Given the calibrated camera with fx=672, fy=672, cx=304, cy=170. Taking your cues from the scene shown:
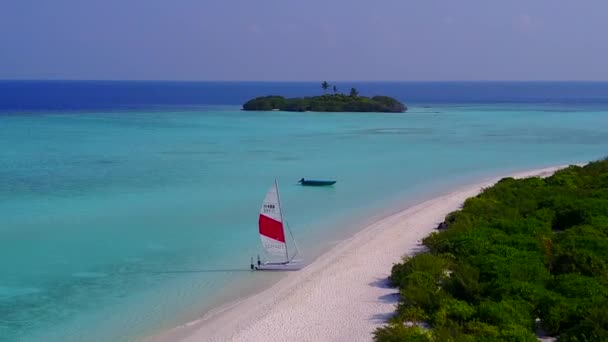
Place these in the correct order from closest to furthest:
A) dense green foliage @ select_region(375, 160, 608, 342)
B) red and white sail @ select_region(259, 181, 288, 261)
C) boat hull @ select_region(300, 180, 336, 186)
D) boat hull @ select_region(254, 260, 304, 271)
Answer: dense green foliage @ select_region(375, 160, 608, 342) < red and white sail @ select_region(259, 181, 288, 261) < boat hull @ select_region(254, 260, 304, 271) < boat hull @ select_region(300, 180, 336, 186)

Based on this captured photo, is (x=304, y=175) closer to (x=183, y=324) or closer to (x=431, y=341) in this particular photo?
(x=183, y=324)

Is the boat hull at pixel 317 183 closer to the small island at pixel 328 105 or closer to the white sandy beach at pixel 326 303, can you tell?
the white sandy beach at pixel 326 303

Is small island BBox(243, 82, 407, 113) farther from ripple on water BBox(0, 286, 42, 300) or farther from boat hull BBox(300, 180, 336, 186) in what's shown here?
ripple on water BBox(0, 286, 42, 300)

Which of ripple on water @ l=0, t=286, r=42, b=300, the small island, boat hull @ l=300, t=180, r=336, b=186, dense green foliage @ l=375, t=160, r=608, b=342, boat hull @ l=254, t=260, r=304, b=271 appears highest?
the small island

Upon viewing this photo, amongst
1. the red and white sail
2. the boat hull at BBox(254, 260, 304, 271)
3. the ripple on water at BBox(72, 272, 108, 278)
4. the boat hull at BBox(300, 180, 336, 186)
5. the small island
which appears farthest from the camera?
the small island

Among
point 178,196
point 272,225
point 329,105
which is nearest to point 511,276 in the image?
point 272,225

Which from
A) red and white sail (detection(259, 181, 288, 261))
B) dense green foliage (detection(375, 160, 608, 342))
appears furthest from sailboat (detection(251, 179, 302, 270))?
dense green foliage (detection(375, 160, 608, 342))

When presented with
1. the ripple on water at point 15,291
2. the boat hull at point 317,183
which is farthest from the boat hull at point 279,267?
the boat hull at point 317,183

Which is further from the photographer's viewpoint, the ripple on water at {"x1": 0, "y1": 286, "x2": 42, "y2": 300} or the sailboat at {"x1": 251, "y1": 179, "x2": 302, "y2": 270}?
the sailboat at {"x1": 251, "y1": 179, "x2": 302, "y2": 270}
